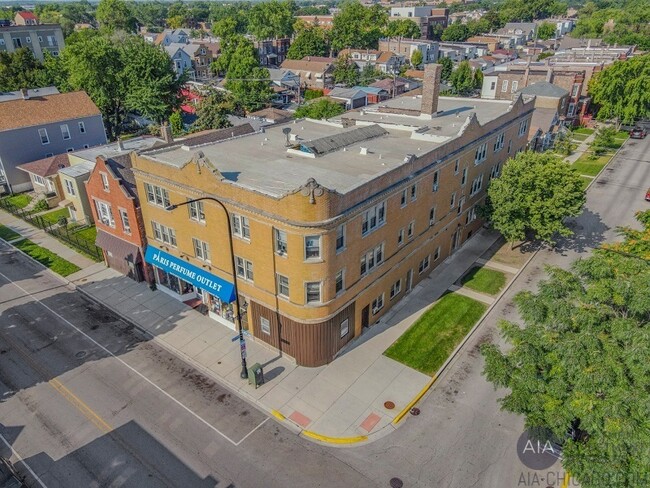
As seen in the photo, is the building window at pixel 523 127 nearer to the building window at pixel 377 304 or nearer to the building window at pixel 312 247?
the building window at pixel 377 304

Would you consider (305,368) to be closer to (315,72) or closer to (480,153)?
(480,153)

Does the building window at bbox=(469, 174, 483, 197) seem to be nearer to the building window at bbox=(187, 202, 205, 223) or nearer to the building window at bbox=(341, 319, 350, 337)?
the building window at bbox=(341, 319, 350, 337)

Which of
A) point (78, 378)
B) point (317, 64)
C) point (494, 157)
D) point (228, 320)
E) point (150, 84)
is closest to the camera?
point (78, 378)

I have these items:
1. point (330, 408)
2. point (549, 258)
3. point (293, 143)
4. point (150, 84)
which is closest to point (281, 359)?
point (330, 408)

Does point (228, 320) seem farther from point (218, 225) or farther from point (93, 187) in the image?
point (93, 187)

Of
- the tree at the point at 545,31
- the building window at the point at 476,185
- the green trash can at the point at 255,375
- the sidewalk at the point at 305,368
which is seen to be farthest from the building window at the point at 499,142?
the tree at the point at 545,31

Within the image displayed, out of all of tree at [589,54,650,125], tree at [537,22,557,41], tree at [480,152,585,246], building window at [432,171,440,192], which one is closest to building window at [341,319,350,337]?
building window at [432,171,440,192]

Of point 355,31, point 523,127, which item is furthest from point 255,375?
point 355,31
